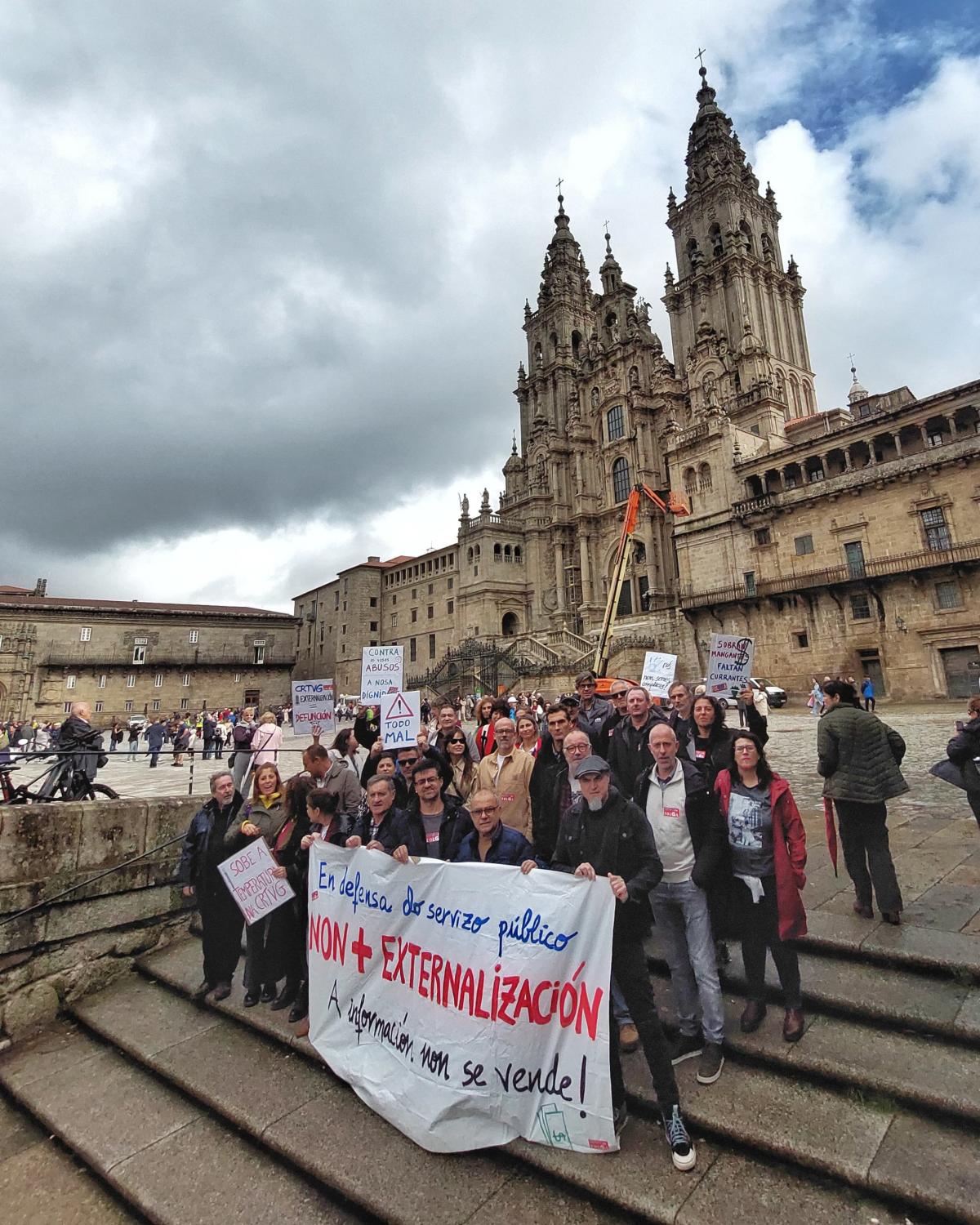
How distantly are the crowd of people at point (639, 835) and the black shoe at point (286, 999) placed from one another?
0.04 feet

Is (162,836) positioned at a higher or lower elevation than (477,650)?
lower

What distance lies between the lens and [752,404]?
36.1 meters

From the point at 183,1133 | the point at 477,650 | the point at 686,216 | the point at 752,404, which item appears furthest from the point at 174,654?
the point at 686,216

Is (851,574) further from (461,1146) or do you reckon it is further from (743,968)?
(461,1146)

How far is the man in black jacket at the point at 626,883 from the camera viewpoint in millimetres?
2936

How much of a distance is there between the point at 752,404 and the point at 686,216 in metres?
21.4

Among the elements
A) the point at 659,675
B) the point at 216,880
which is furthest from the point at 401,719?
the point at 659,675

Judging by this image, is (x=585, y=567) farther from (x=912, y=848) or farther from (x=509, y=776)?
(x=509, y=776)

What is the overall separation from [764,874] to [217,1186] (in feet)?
11.8

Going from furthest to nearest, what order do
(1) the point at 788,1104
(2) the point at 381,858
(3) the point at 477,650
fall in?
Result: (3) the point at 477,650
(2) the point at 381,858
(1) the point at 788,1104

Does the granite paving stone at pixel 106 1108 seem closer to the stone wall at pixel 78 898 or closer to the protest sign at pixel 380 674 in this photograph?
the stone wall at pixel 78 898

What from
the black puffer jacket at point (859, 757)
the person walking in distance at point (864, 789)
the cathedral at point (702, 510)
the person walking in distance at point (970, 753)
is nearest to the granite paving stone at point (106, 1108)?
the person walking in distance at point (864, 789)

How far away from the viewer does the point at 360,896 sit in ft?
13.5

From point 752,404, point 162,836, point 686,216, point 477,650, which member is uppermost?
point 686,216
